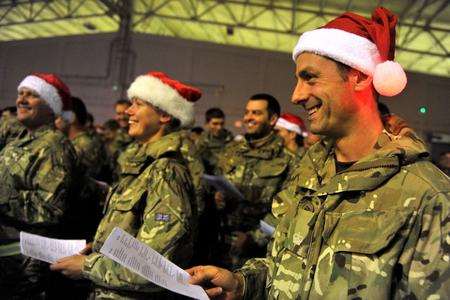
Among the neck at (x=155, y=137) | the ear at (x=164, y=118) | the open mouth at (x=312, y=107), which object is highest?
the ear at (x=164, y=118)

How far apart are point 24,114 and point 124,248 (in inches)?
76.2

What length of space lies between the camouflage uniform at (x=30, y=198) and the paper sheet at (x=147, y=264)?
1344 millimetres

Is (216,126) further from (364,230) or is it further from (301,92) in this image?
(364,230)

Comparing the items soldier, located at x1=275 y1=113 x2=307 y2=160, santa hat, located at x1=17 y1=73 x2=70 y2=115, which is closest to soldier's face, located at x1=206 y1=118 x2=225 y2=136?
soldier, located at x1=275 y1=113 x2=307 y2=160

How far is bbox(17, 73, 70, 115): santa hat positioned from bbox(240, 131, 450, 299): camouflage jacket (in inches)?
88.9

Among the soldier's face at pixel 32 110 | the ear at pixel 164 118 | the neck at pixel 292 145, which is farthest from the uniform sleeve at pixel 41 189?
the neck at pixel 292 145

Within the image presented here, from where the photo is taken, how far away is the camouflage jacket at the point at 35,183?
7.98 ft

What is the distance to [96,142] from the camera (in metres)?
4.67

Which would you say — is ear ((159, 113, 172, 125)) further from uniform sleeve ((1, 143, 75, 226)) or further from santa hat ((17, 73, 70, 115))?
santa hat ((17, 73, 70, 115))

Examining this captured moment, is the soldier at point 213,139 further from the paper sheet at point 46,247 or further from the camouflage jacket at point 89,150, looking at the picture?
the paper sheet at point 46,247

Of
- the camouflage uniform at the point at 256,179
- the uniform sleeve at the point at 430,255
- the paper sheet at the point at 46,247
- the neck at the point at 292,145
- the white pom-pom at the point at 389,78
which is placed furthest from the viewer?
the neck at the point at 292,145

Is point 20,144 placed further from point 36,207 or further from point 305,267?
point 305,267

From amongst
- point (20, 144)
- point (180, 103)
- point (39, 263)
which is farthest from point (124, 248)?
point (20, 144)

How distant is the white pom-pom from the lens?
119 centimetres
